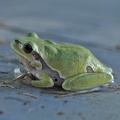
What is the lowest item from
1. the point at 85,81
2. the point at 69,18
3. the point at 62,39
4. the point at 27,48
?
the point at 85,81

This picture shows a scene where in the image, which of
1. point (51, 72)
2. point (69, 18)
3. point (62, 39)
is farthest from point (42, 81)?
point (69, 18)

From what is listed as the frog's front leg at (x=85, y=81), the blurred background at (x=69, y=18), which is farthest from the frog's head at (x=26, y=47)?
the blurred background at (x=69, y=18)

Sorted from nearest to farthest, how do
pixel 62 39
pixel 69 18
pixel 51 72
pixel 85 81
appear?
pixel 85 81, pixel 51 72, pixel 62 39, pixel 69 18

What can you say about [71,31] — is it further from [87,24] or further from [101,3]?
[101,3]

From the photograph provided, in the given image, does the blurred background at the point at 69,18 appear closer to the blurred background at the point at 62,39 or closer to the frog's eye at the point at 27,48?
the blurred background at the point at 62,39

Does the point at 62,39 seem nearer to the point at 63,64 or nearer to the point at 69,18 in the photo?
the point at 69,18

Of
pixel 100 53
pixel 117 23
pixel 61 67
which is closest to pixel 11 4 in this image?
pixel 117 23

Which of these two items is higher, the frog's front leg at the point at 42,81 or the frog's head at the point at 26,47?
the frog's head at the point at 26,47

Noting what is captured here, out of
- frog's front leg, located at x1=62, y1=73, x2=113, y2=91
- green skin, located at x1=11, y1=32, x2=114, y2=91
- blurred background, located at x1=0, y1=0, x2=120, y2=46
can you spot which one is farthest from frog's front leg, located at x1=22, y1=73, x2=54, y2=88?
blurred background, located at x1=0, y1=0, x2=120, y2=46
